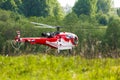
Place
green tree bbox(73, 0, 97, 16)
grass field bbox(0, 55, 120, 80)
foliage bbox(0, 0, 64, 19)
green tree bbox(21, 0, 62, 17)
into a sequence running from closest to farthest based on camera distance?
grass field bbox(0, 55, 120, 80)
foliage bbox(0, 0, 64, 19)
green tree bbox(21, 0, 62, 17)
green tree bbox(73, 0, 97, 16)

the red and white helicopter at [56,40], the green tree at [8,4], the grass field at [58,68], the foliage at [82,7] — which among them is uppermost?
the grass field at [58,68]

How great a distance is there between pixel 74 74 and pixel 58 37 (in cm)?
2578

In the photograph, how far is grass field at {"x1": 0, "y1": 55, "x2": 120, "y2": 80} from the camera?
7.96 metres

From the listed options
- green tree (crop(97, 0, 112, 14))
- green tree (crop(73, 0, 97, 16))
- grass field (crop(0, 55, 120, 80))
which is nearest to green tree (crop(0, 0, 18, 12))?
green tree (crop(73, 0, 97, 16))

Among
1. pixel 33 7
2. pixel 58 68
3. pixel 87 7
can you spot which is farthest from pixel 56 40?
pixel 33 7

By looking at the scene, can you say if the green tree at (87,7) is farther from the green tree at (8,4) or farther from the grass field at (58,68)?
the grass field at (58,68)

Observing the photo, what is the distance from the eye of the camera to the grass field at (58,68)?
7957 mm

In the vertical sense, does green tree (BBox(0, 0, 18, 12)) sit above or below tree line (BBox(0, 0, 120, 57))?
above

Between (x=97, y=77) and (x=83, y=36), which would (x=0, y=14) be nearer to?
(x=83, y=36)

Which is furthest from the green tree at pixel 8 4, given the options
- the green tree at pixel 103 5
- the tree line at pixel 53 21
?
the green tree at pixel 103 5

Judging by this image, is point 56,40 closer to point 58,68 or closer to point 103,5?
point 58,68

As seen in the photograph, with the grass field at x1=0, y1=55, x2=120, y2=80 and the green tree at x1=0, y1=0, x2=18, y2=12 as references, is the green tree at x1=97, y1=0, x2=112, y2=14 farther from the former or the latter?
the grass field at x1=0, y1=55, x2=120, y2=80

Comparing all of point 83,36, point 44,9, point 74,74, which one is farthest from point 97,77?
point 44,9

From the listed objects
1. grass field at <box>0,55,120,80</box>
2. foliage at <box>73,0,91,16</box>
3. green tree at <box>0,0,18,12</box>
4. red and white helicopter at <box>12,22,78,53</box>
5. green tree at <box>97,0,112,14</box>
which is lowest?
green tree at <box>97,0,112,14</box>
